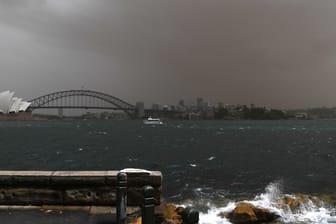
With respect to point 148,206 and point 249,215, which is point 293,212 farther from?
point 148,206

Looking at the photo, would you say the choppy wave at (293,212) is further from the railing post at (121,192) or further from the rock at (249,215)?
the railing post at (121,192)

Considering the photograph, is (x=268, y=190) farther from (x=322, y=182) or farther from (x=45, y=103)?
(x=45, y=103)

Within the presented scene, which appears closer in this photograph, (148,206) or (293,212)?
(148,206)

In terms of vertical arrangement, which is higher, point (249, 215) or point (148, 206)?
point (148, 206)

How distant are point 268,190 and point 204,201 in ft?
18.7

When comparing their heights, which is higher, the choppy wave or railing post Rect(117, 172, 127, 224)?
railing post Rect(117, 172, 127, 224)

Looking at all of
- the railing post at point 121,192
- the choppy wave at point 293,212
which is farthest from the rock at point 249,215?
the railing post at point 121,192

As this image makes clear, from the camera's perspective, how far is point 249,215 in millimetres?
14430

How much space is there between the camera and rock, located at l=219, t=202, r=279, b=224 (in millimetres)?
14406

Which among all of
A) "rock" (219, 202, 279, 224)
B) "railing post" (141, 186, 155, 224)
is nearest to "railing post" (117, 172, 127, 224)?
"railing post" (141, 186, 155, 224)

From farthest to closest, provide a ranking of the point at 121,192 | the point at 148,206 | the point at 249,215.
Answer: the point at 249,215 < the point at 121,192 < the point at 148,206

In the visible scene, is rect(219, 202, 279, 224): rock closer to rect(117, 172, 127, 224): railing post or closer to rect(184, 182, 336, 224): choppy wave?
rect(184, 182, 336, 224): choppy wave

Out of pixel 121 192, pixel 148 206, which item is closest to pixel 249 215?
pixel 121 192

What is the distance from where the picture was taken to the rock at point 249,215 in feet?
47.3
